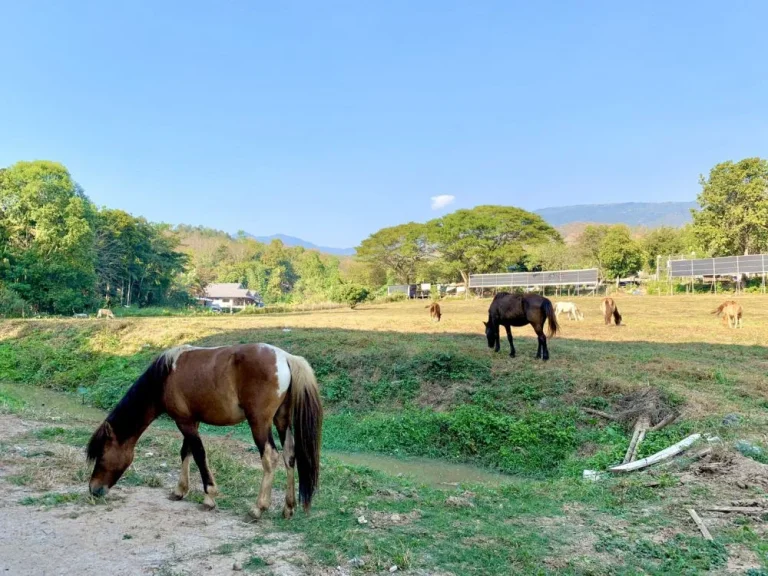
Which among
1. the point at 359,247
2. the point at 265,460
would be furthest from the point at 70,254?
the point at 265,460

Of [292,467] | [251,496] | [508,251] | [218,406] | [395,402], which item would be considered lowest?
[395,402]

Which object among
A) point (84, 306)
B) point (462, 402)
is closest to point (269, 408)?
point (462, 402)

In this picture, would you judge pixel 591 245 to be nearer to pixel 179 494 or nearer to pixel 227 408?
pixel 227 408

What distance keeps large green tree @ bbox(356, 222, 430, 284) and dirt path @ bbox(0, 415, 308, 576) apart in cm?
5493

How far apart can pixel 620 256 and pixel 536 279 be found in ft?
25.5

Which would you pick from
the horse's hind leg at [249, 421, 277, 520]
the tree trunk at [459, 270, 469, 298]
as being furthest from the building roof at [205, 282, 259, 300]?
the horse's hind leg at [249, 421, 277, 520]

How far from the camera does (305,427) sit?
15.6 feet

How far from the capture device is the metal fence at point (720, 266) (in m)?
33.3

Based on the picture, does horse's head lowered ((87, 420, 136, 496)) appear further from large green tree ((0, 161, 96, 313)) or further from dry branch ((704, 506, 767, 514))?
large green tree ((0, 161, 96, 313))

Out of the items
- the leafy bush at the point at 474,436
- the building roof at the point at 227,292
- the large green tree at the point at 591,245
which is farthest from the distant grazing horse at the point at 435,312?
the building roof at the point at 227,292

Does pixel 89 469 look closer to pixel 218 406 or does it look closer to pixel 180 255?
pixel 218 406

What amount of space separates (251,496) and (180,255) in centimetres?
5702

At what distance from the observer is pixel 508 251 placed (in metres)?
51.8

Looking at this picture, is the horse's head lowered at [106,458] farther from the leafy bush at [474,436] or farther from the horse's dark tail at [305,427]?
the leafy bush at [474,436]
